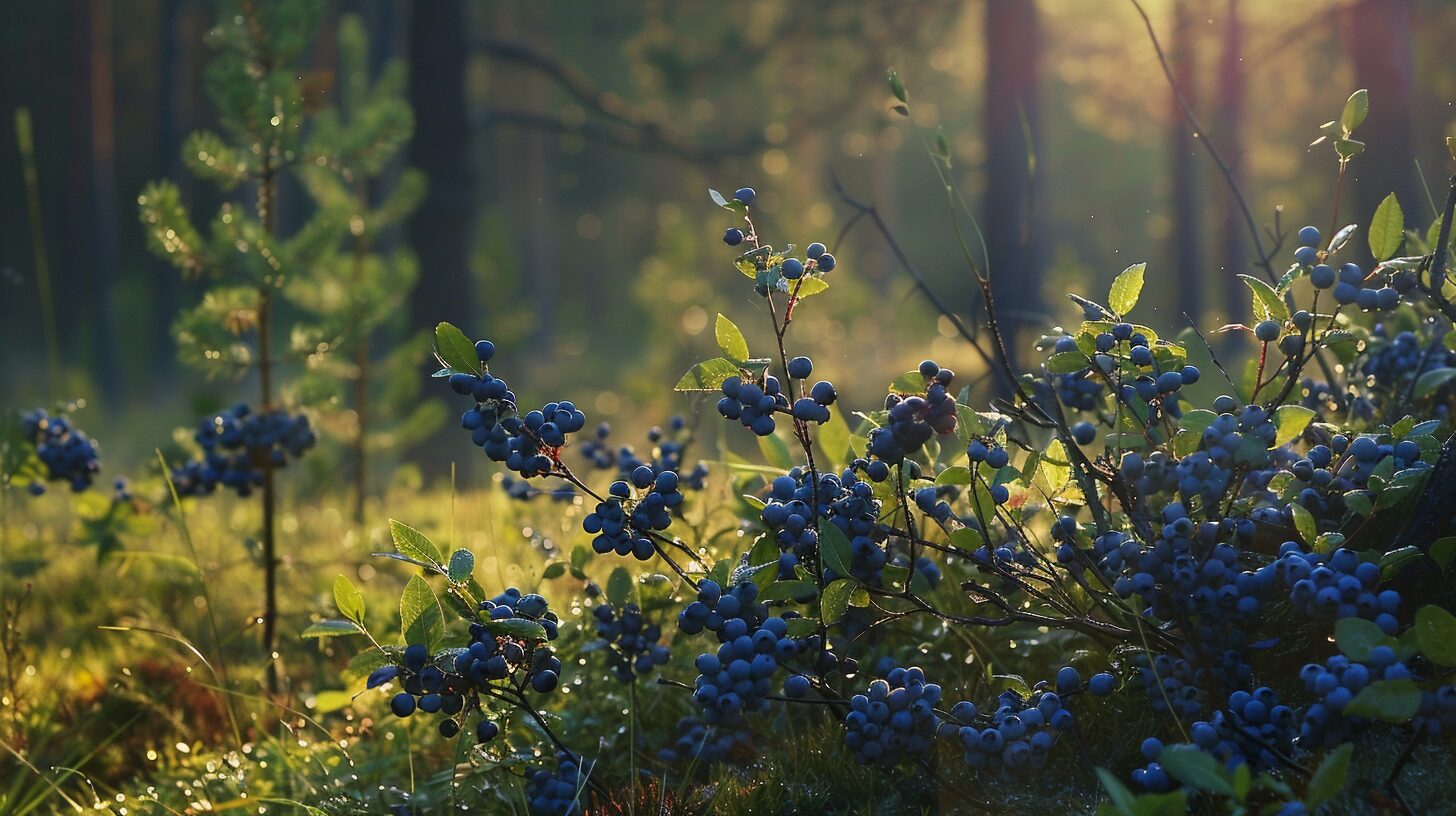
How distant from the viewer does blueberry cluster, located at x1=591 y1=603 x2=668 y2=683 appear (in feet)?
6.79

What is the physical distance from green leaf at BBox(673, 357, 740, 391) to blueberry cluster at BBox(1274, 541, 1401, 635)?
0.84m

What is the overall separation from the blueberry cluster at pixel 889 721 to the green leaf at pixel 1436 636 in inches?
24.5

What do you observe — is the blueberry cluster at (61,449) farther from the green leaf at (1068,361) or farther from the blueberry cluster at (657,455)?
the green leaf at (1068,361)

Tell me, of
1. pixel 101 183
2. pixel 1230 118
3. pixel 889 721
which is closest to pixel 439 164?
pixel 889 721

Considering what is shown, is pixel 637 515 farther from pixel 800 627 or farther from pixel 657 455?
pixel 657 455

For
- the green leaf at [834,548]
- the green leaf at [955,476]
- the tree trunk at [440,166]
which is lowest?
the green leaf at [834,548]

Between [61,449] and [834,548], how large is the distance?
7.40ft

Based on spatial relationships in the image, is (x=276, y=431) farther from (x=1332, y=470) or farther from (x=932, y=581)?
(x=1332, y=470)

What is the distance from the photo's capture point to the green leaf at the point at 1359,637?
139 cm

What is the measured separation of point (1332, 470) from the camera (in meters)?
1.87

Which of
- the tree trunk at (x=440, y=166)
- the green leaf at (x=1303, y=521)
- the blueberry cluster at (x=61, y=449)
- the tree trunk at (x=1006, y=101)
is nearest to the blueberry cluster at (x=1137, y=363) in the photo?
the green leaf at (x=1303, y=521)

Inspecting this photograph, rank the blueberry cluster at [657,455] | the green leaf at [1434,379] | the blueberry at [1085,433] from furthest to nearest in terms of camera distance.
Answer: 1. the blueberry cluster at [657,455]
2. the blueberry at [1085,433]
3. the green leaf at [1434,379]

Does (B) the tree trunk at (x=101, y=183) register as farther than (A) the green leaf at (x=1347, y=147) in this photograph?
Yes

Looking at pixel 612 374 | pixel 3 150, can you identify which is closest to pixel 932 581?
pixel 612 374
